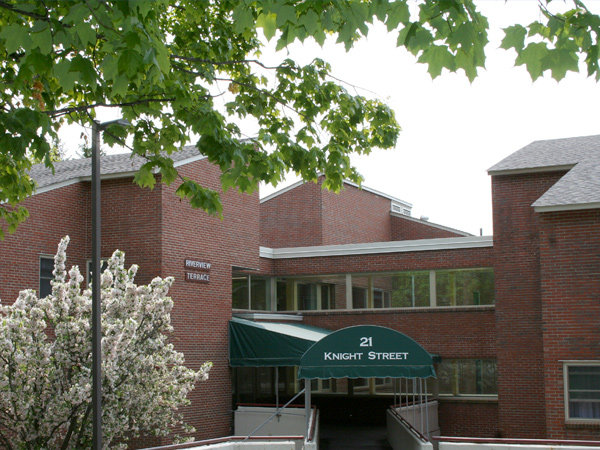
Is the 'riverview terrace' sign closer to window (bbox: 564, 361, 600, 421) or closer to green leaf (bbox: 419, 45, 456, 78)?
window (bbox: 564, 361, 600, 421)

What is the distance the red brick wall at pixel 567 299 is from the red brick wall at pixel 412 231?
59.4ft

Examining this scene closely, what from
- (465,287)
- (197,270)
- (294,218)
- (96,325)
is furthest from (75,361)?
(294,218)

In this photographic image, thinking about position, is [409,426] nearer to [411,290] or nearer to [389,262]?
[411,290]

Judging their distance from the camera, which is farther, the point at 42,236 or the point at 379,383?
the point at 379,383

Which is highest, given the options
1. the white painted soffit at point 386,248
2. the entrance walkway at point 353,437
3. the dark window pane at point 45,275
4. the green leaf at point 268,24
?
the green leaf at point 268,24

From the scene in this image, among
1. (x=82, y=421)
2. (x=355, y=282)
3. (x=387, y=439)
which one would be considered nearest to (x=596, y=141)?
(x=355, y=282)

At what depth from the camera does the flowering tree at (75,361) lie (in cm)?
1462

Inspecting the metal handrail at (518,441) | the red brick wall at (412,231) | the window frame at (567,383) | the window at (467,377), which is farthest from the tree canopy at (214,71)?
the red brick wall at (412,231)

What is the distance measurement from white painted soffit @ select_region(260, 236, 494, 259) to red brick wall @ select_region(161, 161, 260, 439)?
307 centimetres

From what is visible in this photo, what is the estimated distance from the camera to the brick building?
61.3 ft

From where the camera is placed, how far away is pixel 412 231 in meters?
39.8

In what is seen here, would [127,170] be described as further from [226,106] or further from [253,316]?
[226,106]

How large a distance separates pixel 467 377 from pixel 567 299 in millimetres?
6866

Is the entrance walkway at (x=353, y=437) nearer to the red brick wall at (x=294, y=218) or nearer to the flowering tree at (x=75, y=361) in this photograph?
the flowering tree at (x=75, y=361)
